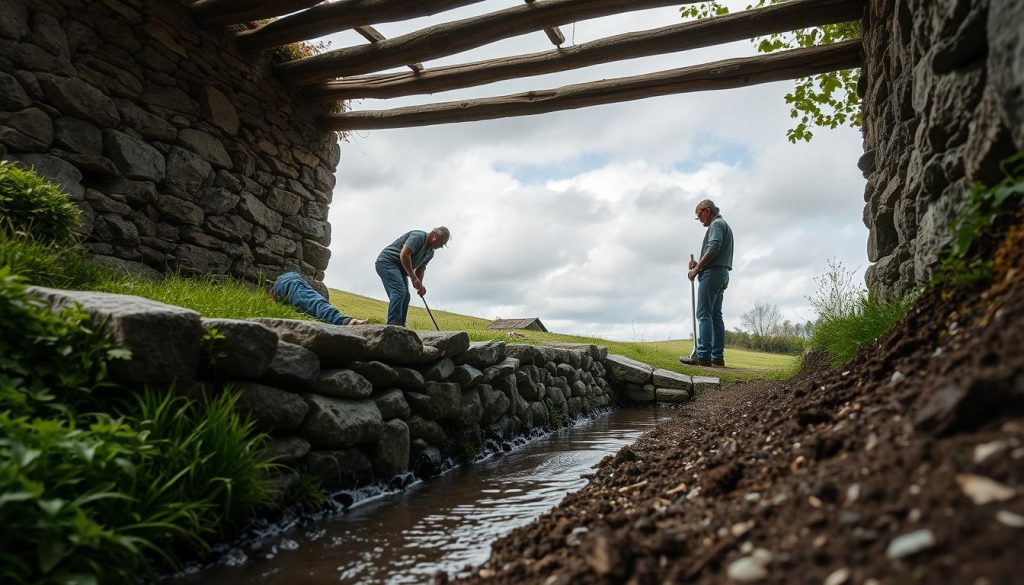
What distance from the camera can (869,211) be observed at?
5340mm


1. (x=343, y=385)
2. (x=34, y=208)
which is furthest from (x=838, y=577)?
(x=34, y=208)

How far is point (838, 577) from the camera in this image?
1081 mm

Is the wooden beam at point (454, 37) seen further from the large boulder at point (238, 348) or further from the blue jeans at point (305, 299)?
the large boulder at point (238, 348)

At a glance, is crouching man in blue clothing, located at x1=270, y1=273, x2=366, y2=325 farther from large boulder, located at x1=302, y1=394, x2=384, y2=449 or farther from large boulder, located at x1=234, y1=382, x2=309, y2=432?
large boulder, located at x1=234, y1=382, x2=309, y2=432

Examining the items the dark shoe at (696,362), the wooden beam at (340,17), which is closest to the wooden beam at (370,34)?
the wooden beam at (340,17)

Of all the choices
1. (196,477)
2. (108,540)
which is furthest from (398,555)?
(108,540)

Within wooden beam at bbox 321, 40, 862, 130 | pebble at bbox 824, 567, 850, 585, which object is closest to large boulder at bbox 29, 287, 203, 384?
pebble at bbox 824, 567, 850, 585

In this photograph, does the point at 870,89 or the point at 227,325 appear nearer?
the point at 227,325

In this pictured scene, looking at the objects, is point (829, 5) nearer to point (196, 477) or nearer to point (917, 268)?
point (917, 268)

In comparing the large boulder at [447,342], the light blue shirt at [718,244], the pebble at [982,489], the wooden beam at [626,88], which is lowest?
the pebble at [982,489]

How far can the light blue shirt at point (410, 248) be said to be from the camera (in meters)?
7.14

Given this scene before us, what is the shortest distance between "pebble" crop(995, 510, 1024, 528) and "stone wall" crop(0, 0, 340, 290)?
6557 millimetres

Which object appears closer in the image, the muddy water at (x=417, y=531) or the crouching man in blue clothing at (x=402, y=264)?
the muddy water at (x=417, y=531)

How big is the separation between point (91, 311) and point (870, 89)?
6217mm
